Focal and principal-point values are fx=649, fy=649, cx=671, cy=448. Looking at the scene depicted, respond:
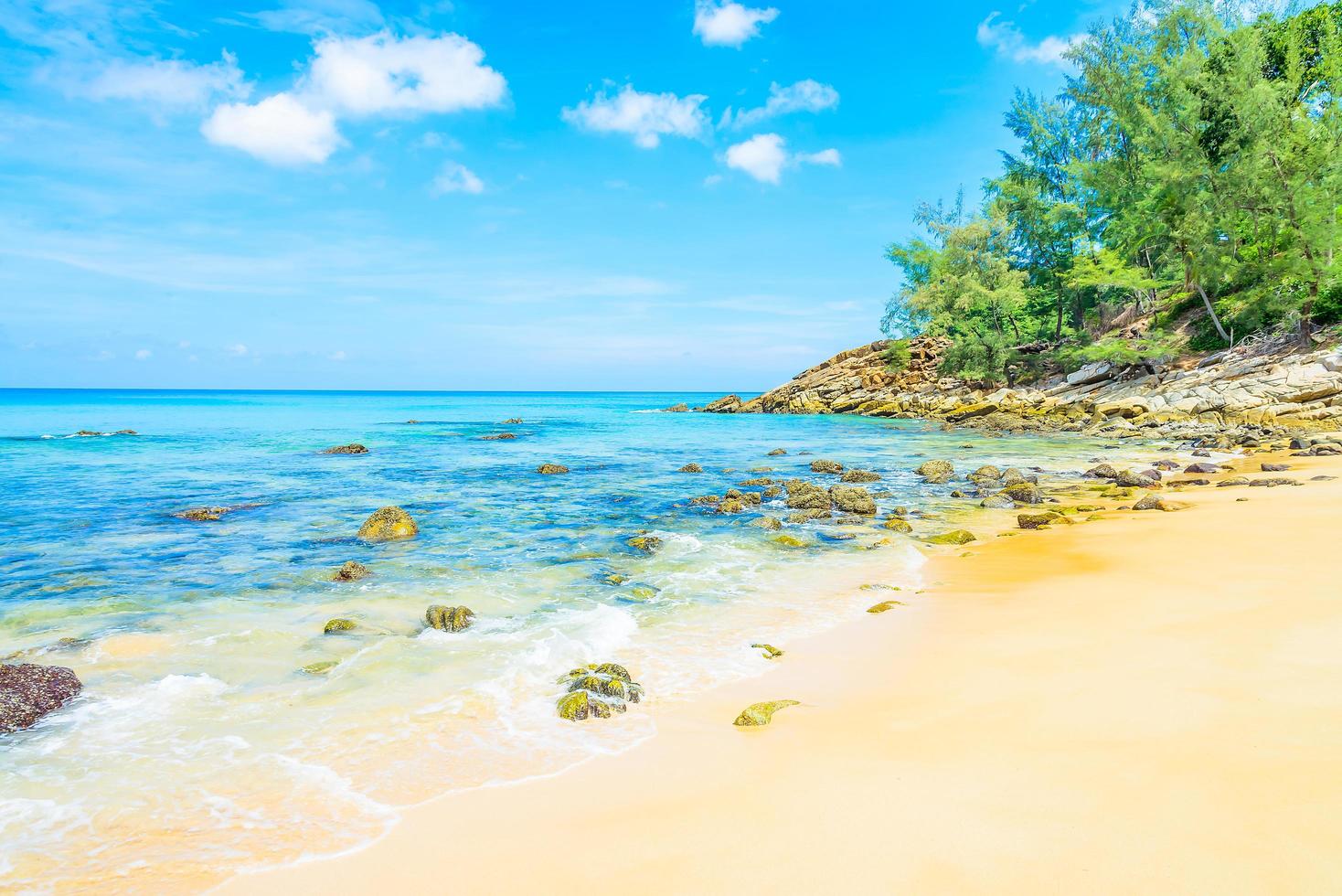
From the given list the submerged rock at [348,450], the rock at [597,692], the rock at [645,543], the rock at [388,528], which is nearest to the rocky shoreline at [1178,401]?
the rock at [645,543]

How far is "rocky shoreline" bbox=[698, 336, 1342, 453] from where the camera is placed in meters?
25.6

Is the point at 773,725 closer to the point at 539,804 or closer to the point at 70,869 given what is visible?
the point at 539,804

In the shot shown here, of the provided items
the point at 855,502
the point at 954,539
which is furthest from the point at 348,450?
the point at 954,539

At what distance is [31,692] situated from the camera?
20.5 feet

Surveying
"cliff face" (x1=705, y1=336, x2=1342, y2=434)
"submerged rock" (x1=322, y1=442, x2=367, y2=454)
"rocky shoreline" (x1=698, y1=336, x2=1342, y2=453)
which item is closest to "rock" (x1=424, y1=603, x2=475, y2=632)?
"rocky shoreline" (x1=698, y1=336, x2=1342, y2=453)

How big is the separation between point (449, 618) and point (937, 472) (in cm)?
1648

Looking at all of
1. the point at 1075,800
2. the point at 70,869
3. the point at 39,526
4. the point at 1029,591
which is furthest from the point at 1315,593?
the point at 39,526

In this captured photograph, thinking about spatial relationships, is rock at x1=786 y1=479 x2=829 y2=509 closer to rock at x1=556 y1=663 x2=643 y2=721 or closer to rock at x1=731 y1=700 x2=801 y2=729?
rock at x1=556 y1=663 x2=643 y2=721

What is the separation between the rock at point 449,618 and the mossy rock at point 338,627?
914mm

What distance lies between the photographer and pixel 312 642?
7965mm

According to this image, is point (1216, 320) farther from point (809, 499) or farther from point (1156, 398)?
point (809, 499)

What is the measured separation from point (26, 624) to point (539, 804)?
8697 mm

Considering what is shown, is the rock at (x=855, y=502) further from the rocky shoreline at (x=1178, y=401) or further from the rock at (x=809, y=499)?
the rocky shoreline at (x=1178, y=401)

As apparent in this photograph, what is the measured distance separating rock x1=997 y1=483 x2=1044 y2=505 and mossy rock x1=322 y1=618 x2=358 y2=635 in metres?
14.5
